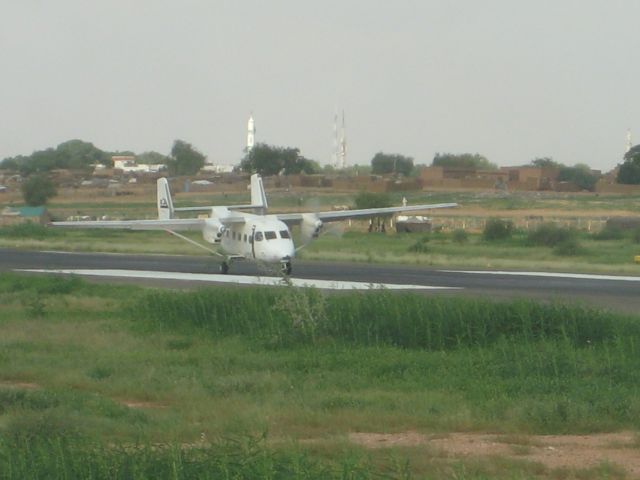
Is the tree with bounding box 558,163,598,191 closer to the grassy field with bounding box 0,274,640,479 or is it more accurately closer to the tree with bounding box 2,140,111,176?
the tree with bounding box 2,140,111,176

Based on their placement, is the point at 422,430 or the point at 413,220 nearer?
the point at 422,430

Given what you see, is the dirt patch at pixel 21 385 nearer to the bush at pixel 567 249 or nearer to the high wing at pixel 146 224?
the high wing at pixel 146 224

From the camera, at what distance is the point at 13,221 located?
73938 mm

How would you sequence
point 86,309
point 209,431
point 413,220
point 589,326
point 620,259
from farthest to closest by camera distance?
point 413,220
point 620,259
point 86,309
point 589,326
point 209,431

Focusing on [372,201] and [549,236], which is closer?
[549,236]

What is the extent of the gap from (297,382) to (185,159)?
367 feet

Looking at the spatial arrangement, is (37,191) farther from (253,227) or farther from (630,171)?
(253,227)

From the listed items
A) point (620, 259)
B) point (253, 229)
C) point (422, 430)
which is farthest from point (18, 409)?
point (620, 259)

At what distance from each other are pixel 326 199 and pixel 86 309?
5827cm

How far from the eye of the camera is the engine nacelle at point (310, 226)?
38531mm

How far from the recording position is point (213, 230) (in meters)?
38.1

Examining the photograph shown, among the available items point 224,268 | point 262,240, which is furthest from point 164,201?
point 262,240

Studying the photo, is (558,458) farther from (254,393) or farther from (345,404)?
(254,393)

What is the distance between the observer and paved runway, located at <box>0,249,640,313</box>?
26.8 metres
